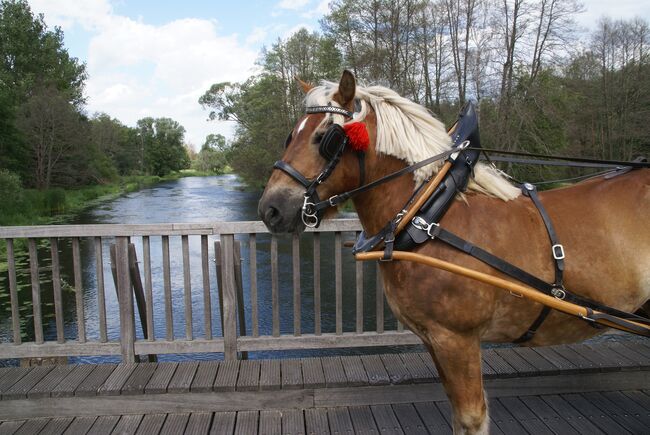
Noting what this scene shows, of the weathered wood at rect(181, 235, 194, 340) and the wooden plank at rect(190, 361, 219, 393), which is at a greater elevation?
the weathered wood at rect(181, 235, 194, 340)

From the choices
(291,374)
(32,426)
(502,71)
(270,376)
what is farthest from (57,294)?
(502,71)

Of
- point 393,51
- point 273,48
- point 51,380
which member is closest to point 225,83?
point 273,48

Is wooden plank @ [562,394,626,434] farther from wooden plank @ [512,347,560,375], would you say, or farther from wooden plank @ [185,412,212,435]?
wooden plank @ [185,412,212,435]

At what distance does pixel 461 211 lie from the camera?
1775 mm

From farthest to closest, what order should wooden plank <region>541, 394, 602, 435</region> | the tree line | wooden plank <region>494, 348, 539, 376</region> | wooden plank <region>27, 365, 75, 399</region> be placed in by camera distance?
the tree line → wooden plank <region>494, 348, 539, 376</region> → wooden plank <region>27, 365, 75, 399</region> → wooden plank <region>541, 394, 602, 435</region>

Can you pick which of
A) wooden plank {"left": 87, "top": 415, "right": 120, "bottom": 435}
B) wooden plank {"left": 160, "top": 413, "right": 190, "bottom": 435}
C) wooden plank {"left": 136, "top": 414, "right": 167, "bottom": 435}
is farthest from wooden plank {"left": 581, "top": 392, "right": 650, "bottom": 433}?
wooden plank {"left": 87, "top": 415, "right": 120, "bottom": 435}

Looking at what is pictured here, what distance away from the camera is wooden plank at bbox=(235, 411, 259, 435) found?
2.43m

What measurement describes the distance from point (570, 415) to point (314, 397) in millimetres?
1521

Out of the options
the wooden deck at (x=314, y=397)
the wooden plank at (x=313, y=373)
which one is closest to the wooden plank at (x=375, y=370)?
the wooden deck at (x=314, y=397)

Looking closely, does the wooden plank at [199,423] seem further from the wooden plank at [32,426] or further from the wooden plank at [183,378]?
the wooden plank at [32,426]

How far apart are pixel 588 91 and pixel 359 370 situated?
2432cm

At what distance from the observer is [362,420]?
252cm

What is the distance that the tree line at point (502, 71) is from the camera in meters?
15.3

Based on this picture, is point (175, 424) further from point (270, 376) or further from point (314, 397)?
point (314, 397)
